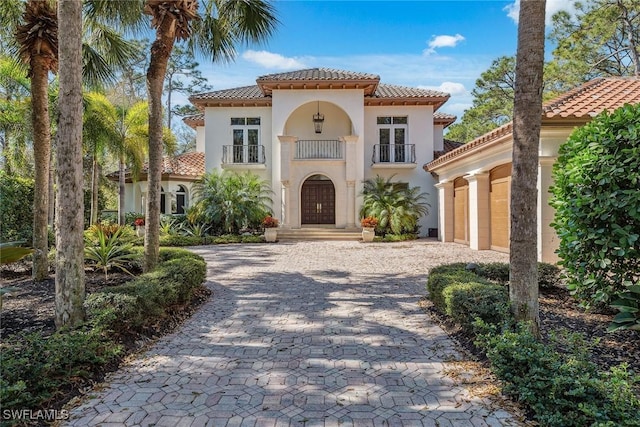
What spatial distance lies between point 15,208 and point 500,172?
14.6 metres

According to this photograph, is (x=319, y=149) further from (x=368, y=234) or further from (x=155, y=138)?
(x=155, y=138)

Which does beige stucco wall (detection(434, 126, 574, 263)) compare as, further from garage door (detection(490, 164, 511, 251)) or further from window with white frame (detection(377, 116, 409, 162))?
window with white frame (detection(377, 116, 409, 162))

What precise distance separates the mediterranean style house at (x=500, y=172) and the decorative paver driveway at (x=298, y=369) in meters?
5.14

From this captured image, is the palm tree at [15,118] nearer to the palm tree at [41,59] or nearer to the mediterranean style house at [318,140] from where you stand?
the mediterranean style house at [318,140]

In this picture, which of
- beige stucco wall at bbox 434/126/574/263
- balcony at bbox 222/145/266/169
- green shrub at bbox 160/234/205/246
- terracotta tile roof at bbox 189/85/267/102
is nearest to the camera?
beige stucco wall at bbox 434/126/574/263

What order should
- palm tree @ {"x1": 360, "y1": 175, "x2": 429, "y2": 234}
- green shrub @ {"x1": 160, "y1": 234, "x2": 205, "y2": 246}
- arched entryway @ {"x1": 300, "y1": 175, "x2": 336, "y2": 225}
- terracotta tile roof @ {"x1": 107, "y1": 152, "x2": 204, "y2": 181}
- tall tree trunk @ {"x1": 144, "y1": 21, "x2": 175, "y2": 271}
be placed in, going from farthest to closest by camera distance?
arched entryway @ {"x1": 300, "y1": 175, "x2": 336, "y2": 225} < terracotta tile roof @ {"x1": 107, "y1": 152, "x2": 204, "y2": 181} < palm tree @ {"x1": 360, "y1": 175, "x2": 429, "y2": 234} < green shrub @ {"x1": 160, "y1": 234, "x2": 205, "y2": 246} < tall tree trunk @ {"x1": 144, "y1": 21, "x2": 175, "y2": 271}

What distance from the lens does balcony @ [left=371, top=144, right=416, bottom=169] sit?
20844 millimetres

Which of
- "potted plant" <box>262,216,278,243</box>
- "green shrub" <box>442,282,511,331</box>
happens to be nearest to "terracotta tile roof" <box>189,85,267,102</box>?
"potted plant" <box>262,216,278,243</box>

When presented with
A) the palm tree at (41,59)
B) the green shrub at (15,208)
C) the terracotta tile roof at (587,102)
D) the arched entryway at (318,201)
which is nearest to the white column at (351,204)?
the arched entryway at (318,201)

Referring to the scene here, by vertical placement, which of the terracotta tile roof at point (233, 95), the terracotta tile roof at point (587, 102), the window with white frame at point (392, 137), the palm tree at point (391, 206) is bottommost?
the palm tree at point (391, 206)

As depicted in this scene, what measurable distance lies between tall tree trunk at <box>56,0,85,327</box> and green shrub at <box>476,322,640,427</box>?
4.55 meters

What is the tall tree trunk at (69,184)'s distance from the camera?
175 inches

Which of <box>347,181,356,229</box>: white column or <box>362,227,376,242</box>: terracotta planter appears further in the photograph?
<box>347,181,356,229</box>: white column

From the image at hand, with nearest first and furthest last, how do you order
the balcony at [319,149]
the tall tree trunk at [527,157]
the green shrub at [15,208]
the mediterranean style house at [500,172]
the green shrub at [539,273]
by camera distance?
the tall tree trunk at [527,157] → the green shrub at [539,273] → the mediterranean style house at [500,172] → the green shrub at [15,208] → the balcony at [319,149]
